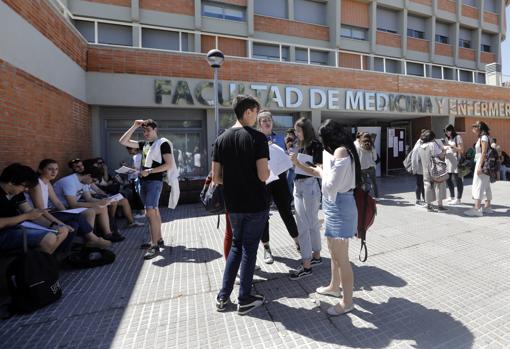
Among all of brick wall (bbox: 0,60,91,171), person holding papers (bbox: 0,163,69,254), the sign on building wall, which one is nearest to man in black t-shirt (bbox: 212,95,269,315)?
person holding papers (bbox: 0,163,69,254)

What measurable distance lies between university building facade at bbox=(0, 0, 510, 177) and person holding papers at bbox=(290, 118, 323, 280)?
4.04 m

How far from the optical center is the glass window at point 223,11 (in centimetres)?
1431

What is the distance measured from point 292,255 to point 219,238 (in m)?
1.40

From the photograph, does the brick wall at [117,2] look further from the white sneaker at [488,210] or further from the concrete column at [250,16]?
the white sneaker at [488,210]

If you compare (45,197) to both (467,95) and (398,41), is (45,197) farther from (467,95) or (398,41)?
(398,41)

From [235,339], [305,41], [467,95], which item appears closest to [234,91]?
[235,339]

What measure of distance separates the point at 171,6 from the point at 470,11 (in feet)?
70.7

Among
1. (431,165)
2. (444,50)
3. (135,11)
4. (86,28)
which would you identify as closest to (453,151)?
(431,165)

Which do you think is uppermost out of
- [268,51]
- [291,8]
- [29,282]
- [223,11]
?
[291,8]

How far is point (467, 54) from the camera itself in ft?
71.3

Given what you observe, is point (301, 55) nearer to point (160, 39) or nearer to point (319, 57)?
point (319, 57)

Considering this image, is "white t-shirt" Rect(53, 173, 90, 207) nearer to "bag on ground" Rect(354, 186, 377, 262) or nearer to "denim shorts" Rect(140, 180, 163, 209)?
"denim shorts" Rect(140, 180, 163, 209)

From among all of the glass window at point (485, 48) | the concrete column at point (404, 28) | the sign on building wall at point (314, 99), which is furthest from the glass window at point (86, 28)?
the glass window at point (485, 48)

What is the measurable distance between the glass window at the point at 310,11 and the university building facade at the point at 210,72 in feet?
0.22
